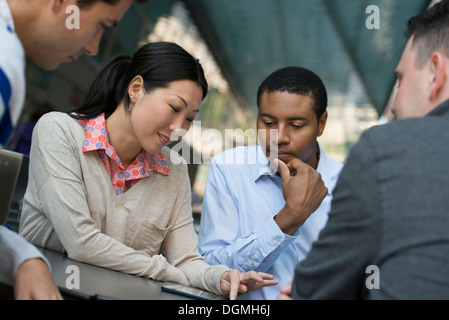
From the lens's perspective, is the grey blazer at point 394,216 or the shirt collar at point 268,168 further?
the shirt collar at point 268,168

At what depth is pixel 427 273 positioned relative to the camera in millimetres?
810

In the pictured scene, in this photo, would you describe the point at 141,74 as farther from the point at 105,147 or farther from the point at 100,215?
the point at 100,215

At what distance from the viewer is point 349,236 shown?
0.85 m

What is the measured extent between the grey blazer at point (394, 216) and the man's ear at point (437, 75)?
0.16m

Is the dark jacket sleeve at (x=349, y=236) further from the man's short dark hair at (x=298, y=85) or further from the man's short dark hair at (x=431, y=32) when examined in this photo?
the man's short dark hair at (x=298, y=85)

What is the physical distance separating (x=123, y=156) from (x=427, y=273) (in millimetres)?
1264

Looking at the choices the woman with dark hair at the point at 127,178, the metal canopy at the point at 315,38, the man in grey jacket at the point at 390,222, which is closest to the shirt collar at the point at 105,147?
the woman with dark hair at the point at 127,178

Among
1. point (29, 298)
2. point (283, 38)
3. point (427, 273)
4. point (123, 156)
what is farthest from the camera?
point (283, 38)

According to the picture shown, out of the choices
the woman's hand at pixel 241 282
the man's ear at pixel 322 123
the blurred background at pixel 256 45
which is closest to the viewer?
the woman's hand at pixel 241 282

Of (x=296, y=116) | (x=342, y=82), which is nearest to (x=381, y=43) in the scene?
(x=342, y=82)

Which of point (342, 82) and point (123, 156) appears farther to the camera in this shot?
point (342, 82)

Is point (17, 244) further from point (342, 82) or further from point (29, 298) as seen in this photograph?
point (342, 82)

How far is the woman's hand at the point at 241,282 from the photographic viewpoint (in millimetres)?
1370

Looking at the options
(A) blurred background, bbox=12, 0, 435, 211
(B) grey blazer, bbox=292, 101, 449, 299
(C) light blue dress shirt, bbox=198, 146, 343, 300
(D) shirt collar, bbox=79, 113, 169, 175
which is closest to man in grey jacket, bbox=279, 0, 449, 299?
(B) grey blazer, bbox=292, 101, 449, 299
